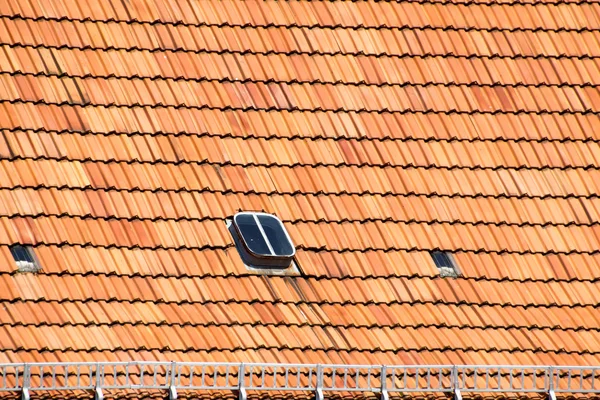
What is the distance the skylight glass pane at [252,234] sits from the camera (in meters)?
20.8

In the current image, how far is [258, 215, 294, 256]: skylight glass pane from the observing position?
821 inches

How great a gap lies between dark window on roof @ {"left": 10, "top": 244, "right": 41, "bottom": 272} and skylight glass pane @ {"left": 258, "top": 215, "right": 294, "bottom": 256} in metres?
3.09

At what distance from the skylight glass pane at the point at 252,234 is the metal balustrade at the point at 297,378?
1.85 metres

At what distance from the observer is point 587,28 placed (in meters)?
24.9

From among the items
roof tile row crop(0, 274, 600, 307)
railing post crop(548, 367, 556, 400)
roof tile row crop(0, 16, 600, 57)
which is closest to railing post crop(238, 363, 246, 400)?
roof tile row crop(0, 274, 600, 307)

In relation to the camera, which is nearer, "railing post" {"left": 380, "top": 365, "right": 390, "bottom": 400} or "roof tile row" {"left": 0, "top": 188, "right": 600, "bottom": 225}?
"railing post" {"left": 380, "top": 365, "right": 390, "bottom": 400}

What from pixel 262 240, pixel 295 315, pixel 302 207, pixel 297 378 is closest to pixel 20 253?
pixel 262 240

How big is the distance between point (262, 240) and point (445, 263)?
258 cm

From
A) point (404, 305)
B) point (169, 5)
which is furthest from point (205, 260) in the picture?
point (169, 5)

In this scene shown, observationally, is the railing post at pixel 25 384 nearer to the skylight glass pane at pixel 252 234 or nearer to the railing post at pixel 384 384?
the skylight glass pane at pixel 252 234

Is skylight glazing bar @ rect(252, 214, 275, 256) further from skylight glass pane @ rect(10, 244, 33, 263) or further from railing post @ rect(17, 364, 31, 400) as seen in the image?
railing post @ rect(17, 364, 31, 400)

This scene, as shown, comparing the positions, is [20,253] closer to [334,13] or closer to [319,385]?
[319,385]

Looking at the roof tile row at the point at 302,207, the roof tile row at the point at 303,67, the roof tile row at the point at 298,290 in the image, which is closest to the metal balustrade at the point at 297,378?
the roof tile row at the point at 298,290

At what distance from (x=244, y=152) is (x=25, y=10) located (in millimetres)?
3519
